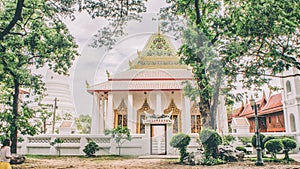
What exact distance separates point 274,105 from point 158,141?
35.3ft

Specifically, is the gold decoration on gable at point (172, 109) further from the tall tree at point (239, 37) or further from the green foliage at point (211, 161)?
the green foliage at point (211, 161)

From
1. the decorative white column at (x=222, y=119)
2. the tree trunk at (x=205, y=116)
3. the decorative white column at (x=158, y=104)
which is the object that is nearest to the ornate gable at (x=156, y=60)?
the decorative white column at (x=158, y=104)

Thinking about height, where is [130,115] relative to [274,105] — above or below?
below

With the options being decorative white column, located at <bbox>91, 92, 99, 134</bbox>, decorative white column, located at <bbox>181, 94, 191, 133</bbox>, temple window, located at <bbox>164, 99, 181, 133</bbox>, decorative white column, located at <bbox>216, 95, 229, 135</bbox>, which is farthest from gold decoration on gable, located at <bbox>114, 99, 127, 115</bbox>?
decorative white column, located at <bbox>216, 95, 229, 135</bbox>

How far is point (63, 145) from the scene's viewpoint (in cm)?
1348

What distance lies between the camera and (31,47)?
886 centimetres

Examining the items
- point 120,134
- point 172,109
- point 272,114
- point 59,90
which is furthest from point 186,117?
point 59,90

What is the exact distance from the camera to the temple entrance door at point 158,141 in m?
13.5

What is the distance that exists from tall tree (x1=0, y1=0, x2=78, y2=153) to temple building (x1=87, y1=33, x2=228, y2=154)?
682 cm

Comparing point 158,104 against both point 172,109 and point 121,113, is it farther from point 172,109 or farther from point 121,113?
point 121,113

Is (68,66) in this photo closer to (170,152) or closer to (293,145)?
(170,152)

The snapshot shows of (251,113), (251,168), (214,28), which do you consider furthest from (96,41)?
(251,113)

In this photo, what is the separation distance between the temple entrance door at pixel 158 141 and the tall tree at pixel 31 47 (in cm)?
589

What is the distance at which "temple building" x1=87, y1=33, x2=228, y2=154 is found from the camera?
17.0m
